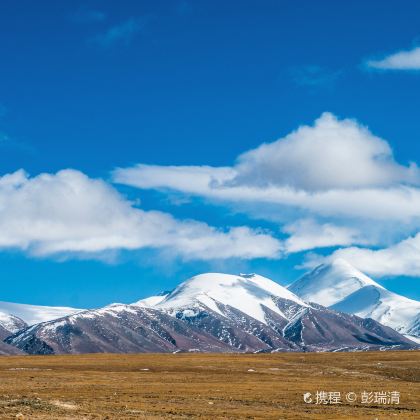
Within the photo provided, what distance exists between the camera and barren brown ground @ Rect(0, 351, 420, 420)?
64.1m

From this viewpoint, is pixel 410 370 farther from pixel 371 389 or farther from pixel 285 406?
pixel 285 406

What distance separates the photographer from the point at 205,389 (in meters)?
89.2

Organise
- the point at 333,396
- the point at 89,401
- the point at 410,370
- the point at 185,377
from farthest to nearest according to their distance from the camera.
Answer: the point at 410,370 < the point at 185,377 < the point at 333,396 < the point at 89,401

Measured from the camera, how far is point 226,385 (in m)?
95.5

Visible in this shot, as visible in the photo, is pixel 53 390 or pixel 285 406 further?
pixel 53 390

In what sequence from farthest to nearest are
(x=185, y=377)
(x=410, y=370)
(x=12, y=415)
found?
(x=410, y=370) < (x=185, y=377) < (x=12, y=415)

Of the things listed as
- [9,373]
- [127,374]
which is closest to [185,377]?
[127,374]

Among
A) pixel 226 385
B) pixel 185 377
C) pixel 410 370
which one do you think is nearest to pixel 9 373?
pixel 185 377

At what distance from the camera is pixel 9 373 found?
4444 inches

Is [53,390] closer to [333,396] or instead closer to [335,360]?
[333,396]

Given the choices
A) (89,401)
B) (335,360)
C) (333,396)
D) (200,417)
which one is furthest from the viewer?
(335,360)

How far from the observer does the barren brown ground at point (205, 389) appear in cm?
6406

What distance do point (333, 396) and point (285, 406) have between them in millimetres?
10614

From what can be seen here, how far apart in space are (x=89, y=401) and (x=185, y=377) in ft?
128
